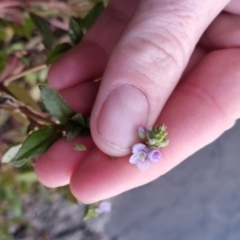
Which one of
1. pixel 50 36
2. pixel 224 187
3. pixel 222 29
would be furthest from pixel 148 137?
pixel 224 187

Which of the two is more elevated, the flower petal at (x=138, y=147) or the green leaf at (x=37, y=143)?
the flower petal at (x=138, y=147)

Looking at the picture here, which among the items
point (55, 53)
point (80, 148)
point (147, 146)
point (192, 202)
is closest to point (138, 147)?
point (147, 146)

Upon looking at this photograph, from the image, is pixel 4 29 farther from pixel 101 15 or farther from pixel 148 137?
pixel 148 137

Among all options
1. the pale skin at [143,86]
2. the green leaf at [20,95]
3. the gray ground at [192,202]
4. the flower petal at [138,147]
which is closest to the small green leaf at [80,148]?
the pale skin at [143,86]

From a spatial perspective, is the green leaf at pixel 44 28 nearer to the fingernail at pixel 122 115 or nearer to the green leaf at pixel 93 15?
the green leaf at pixel 93 15

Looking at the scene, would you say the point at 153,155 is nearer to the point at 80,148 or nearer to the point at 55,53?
the point at 80,148

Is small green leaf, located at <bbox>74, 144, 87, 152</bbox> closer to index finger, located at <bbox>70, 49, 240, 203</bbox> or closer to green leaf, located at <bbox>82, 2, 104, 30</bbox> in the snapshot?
index finger, located at <bbox>70, 49, 240, 203</bbox>

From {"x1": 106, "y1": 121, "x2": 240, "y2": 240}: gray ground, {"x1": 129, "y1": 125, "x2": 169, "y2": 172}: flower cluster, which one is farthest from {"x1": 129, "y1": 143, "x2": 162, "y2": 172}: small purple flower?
{"x1": 106, "y1": 121, "x2": 240, "y2": 240}: gray ground
